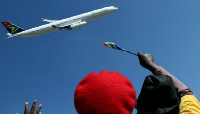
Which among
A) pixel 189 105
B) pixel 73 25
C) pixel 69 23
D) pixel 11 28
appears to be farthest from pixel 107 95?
pixel 11 28

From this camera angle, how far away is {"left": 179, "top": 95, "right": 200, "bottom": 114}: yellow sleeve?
11.4 feet

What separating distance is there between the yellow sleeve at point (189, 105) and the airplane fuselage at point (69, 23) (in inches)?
2938

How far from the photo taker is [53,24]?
82.2 m

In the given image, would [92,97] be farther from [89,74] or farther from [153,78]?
[153,78]

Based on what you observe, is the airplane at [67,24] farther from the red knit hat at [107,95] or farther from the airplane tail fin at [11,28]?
the red knit hat at [107,95]

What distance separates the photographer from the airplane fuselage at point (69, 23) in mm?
79938

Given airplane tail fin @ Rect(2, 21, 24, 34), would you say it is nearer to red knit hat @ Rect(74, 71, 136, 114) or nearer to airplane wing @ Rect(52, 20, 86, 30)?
airplane wing @ Rect(52, 20, 86, 30)

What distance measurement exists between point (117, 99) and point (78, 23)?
75.9 metres

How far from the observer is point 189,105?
11.6 feet

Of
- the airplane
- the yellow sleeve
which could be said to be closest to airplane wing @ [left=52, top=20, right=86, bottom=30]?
the airplane

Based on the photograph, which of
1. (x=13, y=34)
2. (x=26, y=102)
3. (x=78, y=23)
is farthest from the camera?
(x=13, y=34)

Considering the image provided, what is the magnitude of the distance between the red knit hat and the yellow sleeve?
1.81 ft

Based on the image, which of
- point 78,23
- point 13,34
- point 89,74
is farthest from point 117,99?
point 13,34

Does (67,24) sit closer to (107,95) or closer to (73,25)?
(73,25)
